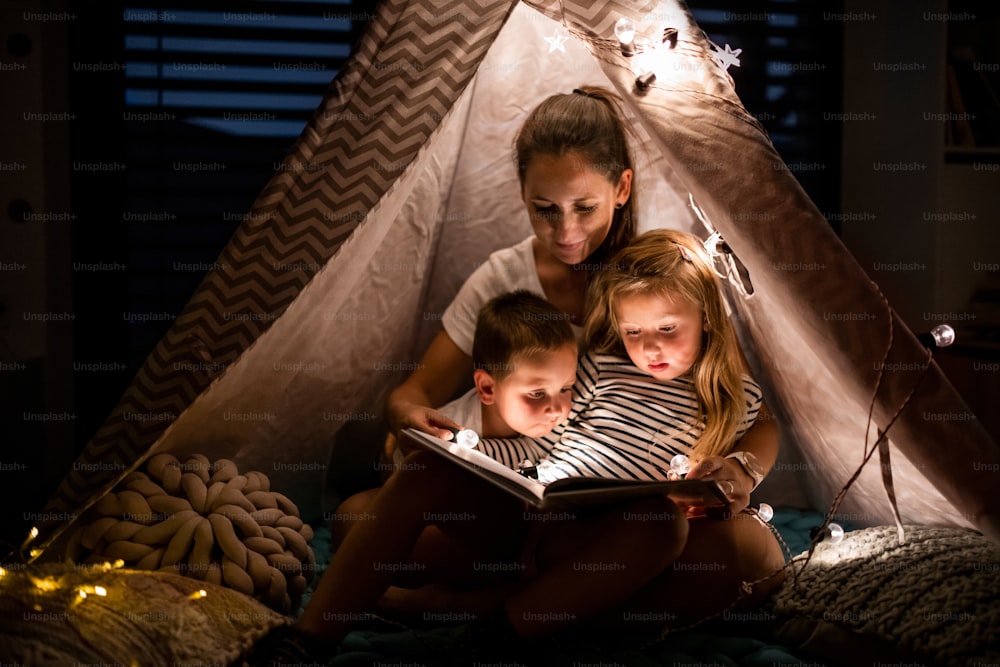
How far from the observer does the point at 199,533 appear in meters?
1.46

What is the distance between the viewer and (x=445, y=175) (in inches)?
79.4

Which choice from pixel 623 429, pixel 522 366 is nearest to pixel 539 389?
pixel 522 366

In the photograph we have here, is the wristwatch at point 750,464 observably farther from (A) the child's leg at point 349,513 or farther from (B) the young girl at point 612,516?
(A) the child's leg at point 349,513

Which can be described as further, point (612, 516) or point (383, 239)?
point (383, 239)

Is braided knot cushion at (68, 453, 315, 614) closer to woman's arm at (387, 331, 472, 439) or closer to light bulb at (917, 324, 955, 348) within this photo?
woman's arm at (387, 331, 472, 439)

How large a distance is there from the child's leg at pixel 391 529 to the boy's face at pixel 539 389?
20cm

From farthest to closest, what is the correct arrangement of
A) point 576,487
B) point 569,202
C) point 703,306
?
point 569,202, point 703,306, point 576,487

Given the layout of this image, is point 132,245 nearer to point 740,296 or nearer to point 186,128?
point 186,128

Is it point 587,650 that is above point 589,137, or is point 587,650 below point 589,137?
below

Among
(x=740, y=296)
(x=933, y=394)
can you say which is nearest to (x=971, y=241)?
(x=740, y=296)

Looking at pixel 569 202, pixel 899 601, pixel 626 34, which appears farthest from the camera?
pixel 569 202

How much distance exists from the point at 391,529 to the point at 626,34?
2.75ft

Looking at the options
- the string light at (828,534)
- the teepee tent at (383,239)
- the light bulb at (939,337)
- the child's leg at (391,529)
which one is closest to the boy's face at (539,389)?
the child's leg at (391,529)

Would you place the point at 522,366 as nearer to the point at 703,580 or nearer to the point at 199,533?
the point at 703,580
